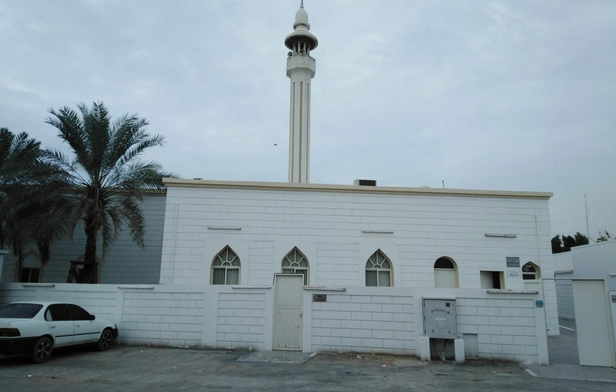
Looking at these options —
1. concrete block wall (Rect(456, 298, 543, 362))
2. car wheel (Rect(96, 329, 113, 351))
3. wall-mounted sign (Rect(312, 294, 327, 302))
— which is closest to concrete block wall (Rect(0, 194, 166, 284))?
car wheel (Rect(96, 329, 113, 351))

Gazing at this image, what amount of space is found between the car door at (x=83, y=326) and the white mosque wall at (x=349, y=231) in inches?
177

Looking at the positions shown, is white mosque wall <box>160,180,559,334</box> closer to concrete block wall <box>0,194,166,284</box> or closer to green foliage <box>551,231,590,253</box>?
concrete block wall <box>0,194,166,284</box>

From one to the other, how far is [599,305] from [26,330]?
13.2 m

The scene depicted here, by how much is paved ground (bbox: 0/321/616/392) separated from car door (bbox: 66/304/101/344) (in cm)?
41

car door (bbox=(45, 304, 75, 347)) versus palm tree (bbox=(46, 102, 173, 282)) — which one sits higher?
palm tree (bbox=(46, 102, 173, 282))

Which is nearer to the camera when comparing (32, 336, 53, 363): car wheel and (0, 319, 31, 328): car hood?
(0, 319, 31, 328): car hood

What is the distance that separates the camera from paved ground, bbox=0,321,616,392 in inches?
355

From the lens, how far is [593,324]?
11.5 metres

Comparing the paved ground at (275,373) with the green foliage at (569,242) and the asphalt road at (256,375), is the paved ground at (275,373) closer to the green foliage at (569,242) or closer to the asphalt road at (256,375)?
the asphalt road at (256,375)

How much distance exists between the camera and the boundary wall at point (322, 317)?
39.3 ft

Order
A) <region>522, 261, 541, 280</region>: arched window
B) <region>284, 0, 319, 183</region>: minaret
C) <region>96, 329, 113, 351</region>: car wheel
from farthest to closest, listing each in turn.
A: 1. <region>284, 0, 319, 183</region>: minaret
2. <region>522, 261, 541, 280</region>: arched window
3. <region>96, 329, 113, 351</region>: car wheel

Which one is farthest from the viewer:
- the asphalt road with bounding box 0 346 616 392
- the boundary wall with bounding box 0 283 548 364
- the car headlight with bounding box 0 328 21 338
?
the boundary wall with bounding box 0 283 548 364

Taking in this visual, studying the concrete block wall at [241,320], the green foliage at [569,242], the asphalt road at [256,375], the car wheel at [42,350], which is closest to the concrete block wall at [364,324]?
the asphalt road at [256,375]

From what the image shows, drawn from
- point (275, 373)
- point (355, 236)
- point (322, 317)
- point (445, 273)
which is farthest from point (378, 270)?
point (275, 373)
